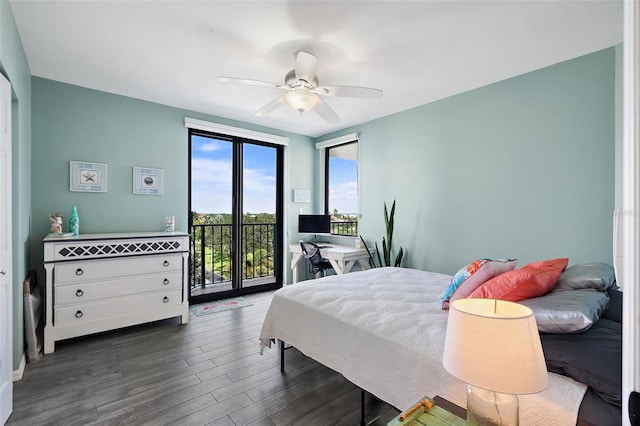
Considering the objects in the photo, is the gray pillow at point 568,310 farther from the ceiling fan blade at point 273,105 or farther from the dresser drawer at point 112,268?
the dresser drawer at point 112,268

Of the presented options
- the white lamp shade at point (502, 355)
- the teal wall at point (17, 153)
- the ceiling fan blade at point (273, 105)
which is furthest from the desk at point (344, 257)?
the white lamp shade at point (502, 355)

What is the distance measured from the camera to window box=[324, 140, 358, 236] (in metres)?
4.99

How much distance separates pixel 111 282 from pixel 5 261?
1269 mm

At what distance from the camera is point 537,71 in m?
2.87

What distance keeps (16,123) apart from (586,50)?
14.9 ft

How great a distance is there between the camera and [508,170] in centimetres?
309

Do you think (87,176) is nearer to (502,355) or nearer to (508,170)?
(502,355)

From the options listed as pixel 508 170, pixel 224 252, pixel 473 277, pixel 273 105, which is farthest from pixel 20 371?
pixel 508 170

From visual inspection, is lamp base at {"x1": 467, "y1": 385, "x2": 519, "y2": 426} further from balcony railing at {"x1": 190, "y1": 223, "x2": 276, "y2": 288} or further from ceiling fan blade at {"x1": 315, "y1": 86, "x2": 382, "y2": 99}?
balcony railing at {"x1": 190, "y1": 223, "x2": 276, "y2": 288}

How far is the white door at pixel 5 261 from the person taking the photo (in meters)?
1.82

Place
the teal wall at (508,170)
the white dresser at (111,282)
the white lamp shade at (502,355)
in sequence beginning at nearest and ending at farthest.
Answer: the white lamp shade at (502,355), the teal wall at (508,170), the white dresser at (111,282)

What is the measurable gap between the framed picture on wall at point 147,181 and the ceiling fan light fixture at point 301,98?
2137 millimetres

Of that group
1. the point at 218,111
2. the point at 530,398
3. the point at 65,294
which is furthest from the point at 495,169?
the point at 65,294

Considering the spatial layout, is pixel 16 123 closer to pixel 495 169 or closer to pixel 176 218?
pixel 176 218
